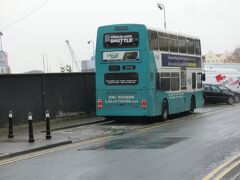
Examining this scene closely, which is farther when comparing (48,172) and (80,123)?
(80,123)

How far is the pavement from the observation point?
1454cm

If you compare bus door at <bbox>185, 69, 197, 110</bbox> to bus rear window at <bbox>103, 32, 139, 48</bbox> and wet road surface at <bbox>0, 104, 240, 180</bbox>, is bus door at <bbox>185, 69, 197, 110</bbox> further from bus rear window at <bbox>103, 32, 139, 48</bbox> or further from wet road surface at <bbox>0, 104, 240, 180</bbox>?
wet road surface at <bbox>0, 104, 240, 180</bbox>

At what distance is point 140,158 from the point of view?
1198 cm

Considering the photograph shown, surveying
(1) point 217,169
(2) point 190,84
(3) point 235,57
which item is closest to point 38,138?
(1) point 217,169

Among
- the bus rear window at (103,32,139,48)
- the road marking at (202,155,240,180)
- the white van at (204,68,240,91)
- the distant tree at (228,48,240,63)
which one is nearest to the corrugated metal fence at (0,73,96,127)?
the bus rear window at (103,32,139,48)

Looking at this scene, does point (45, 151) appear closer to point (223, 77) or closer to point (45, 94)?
point (45, 94)

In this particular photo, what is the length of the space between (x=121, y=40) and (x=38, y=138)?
275 inches

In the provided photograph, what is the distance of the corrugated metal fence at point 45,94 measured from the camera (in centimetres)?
2102

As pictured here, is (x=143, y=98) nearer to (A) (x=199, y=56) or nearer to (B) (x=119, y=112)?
(B) (x=119, y=112)

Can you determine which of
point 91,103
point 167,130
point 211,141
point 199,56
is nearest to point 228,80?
point 199,56

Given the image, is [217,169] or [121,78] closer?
[217,169]

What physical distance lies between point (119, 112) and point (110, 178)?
523 inches

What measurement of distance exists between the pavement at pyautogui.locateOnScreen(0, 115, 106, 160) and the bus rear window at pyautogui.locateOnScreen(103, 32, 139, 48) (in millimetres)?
3579

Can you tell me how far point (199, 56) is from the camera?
28984mm
